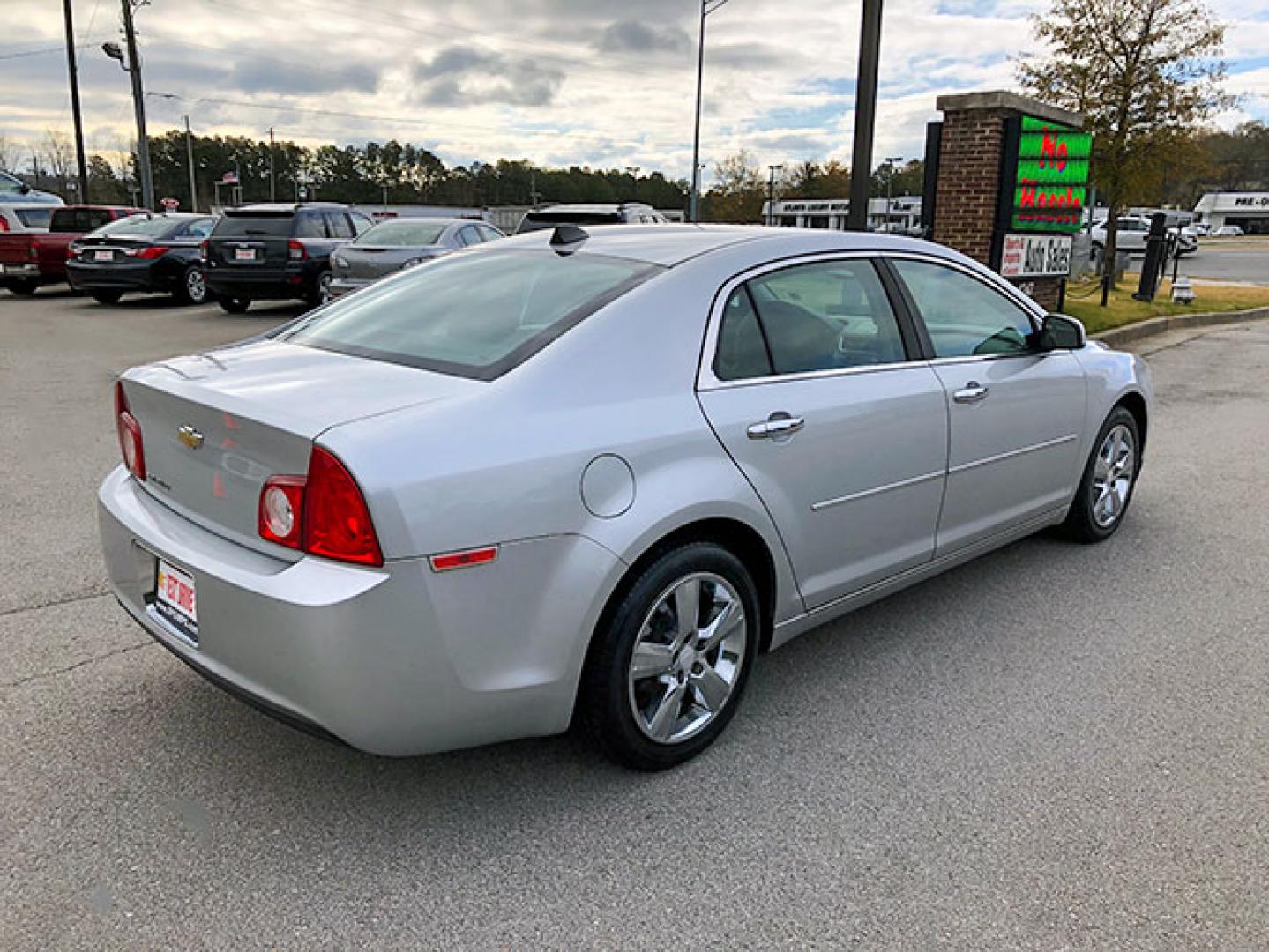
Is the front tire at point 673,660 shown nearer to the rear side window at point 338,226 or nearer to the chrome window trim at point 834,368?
the chrome window trim at point 834,368

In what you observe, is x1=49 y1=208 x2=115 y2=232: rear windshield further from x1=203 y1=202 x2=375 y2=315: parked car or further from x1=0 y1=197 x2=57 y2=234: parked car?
x1=203 y1=202 x2=375 y2=315: parked car

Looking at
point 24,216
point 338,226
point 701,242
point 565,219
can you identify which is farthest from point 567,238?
point 24,216

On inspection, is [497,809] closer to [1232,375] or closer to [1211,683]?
[1211,683]

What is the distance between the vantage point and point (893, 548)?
11.8ft

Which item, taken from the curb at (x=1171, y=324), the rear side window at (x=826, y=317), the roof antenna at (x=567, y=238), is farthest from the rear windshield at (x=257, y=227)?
the rear side window at (x=826, y=317)

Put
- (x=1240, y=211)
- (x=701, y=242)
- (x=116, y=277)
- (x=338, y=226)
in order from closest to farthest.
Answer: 1. (x=701, y=242)
2. (x=338, y=226)
3. (x=116, y=277)
4. (x=1240, y=211)

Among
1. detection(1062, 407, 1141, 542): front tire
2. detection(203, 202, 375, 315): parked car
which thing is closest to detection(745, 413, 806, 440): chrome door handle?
detection(1062, 407, 1141, 542): front tire

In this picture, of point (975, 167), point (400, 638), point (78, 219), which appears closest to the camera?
point (400, 638)

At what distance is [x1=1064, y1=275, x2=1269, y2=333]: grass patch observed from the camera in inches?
544

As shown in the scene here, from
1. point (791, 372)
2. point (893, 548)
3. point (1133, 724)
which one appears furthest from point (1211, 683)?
point (791, 372)

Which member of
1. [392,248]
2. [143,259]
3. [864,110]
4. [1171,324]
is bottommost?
[1171,324]

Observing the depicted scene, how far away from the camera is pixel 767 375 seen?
313 centimetres

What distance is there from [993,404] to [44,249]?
17945 mm

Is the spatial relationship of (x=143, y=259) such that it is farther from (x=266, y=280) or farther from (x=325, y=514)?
(x=325, y=514)
